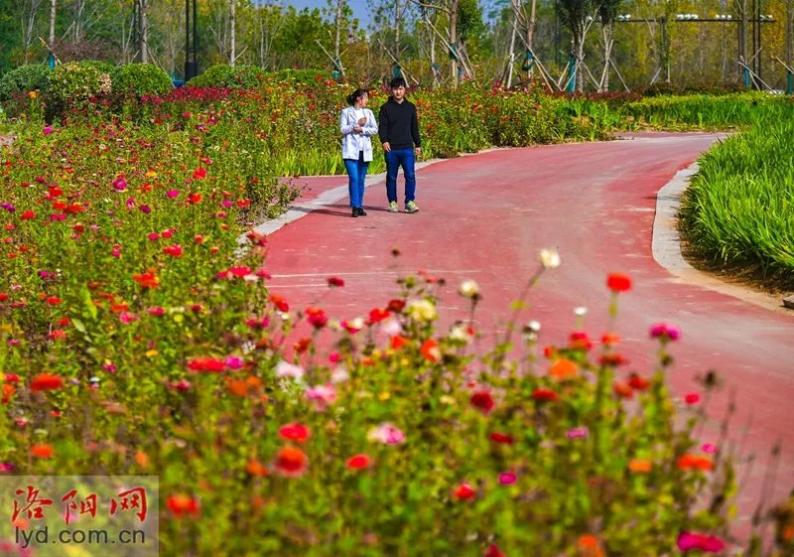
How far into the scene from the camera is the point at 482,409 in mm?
4301

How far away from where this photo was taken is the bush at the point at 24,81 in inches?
1564

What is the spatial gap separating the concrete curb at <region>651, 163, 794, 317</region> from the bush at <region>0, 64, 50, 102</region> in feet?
79.7

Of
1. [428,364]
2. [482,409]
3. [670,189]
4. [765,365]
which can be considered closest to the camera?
[482,409]

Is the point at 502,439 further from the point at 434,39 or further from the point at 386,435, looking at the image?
the point at 434,39

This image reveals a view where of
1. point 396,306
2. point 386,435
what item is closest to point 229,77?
point 396,306

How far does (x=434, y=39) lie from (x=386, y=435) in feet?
189

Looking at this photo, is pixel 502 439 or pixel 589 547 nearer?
pixel 589 547

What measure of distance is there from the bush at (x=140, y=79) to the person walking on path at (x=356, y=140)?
73.9 feet

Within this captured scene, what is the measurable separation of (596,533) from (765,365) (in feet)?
19.1

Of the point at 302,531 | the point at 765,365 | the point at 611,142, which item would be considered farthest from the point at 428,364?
the point at 611,142

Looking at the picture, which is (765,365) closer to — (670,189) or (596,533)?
(596,533)

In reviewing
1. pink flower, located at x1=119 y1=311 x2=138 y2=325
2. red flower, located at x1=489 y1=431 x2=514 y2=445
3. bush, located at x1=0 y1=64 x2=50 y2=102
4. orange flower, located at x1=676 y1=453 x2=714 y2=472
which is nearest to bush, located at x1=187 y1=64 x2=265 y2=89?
bush, located at x1=0 y1=64 x2=50 y2=102

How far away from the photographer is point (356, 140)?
1716 cm

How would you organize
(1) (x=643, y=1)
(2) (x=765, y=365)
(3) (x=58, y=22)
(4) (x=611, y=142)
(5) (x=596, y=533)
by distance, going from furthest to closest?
(3) (x=58, y=22) < (1) (x=643, y=1) < (4) (x=611, y=142) < (2) (x=765, y=365) < (5) (x=596, y=533)
